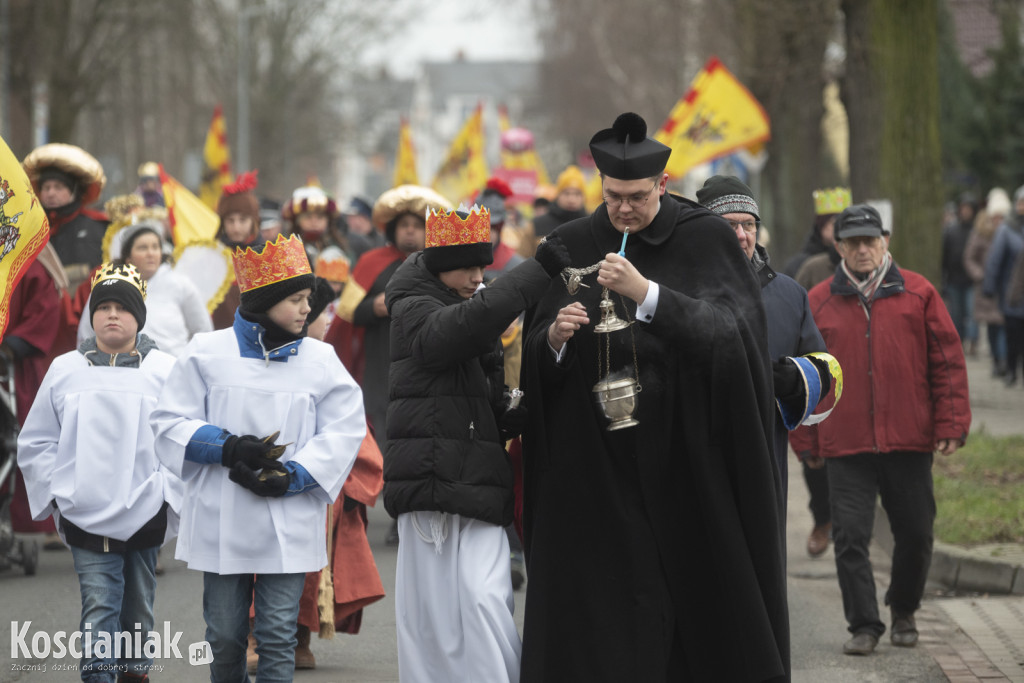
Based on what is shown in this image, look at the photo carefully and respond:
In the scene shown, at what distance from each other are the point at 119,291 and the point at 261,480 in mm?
1361

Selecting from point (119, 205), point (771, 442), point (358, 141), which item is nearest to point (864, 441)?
point (771, 442)

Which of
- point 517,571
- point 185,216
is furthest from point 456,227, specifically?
point 185,216

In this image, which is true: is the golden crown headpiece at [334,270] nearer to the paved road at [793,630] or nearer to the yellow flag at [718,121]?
the paved road at [793,630]

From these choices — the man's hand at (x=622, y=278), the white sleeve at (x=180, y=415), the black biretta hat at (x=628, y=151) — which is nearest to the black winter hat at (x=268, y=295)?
the white sleeve at (x=180, y=415)

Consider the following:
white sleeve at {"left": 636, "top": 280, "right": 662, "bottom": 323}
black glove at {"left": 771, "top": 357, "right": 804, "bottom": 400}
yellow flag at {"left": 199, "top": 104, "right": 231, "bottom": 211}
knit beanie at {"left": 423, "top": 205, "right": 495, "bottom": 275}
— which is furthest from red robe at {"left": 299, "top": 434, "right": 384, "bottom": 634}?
yellow flag at {"left": 199, "top": 104, "right": 231, "bottom": 211}

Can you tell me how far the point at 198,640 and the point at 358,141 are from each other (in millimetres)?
59972

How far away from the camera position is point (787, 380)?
17.5ft

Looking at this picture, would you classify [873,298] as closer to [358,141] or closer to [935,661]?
[935,661]

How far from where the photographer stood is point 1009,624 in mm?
7559

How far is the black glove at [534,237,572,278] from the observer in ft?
16.4

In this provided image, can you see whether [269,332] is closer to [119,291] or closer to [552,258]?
[119,291]

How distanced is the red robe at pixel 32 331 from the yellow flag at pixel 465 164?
35.3 ft

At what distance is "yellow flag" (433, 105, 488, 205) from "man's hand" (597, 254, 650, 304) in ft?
48.5

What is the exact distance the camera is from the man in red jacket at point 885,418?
23.5 feet
